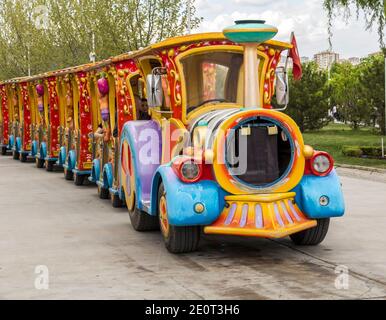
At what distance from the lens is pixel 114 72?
1377 centimetres

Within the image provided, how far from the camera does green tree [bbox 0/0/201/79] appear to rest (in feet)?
110

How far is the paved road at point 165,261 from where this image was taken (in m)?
7.70

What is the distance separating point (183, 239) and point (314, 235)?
1567 mm

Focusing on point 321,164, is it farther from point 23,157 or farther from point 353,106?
point 353,106

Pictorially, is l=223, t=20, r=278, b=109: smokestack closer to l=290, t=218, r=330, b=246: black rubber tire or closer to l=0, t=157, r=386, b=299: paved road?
l=290, t=218, r=330, b=246: black rubber tire

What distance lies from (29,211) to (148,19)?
69.2 feet

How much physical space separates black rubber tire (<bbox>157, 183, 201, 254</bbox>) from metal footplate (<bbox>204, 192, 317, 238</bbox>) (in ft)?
1.09

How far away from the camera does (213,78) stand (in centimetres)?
1065

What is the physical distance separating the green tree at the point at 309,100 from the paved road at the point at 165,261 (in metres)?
23.3

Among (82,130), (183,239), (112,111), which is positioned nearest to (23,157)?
(82,130)

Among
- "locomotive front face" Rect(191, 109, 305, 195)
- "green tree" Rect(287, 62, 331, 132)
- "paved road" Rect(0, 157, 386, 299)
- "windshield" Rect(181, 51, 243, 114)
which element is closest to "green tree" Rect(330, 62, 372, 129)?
"green tree" Rect(287, 62, 331, 132)

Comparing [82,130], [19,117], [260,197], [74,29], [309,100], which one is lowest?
[260,197]
